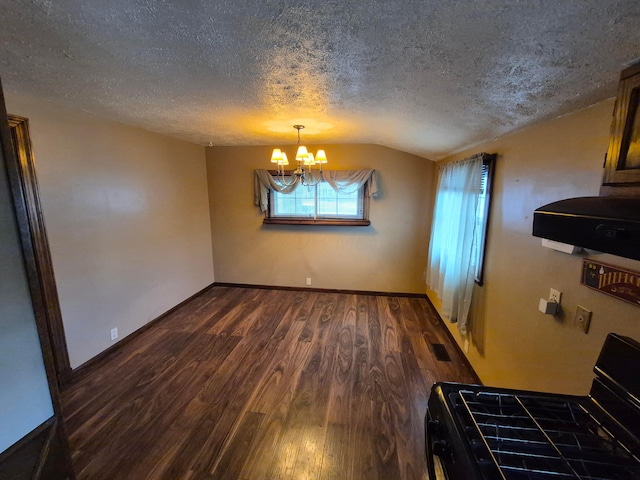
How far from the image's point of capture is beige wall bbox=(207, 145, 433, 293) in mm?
3895

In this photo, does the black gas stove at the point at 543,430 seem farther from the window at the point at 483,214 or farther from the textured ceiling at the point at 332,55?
the window at the point at 483,214

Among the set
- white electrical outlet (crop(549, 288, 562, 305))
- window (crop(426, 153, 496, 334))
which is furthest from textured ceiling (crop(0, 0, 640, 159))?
white electrical outlet (crop(549, 288, 562, 305))

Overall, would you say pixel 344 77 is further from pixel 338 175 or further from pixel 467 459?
pixel 338 175

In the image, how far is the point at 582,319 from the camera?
48.9 inches

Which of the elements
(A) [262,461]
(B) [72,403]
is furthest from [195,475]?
(B) [72,403]

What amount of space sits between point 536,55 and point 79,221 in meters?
3.29

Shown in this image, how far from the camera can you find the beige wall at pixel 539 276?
A: 1.19 meters

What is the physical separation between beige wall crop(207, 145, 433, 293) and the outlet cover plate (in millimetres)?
2737

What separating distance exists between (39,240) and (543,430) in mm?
3197

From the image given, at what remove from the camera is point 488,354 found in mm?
2125

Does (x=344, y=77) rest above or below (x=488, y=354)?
above

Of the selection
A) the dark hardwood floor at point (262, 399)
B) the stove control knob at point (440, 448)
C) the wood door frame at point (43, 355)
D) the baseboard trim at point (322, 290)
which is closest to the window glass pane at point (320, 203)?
the baseboard trim at point (322, 290)

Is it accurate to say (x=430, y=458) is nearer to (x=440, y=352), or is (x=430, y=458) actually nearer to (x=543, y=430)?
(x=543, y=430)

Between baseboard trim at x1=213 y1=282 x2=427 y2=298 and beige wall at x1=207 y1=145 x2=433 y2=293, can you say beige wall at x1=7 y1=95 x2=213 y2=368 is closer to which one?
beige wall at x1=207 y1=145 x2=433 y2=293
